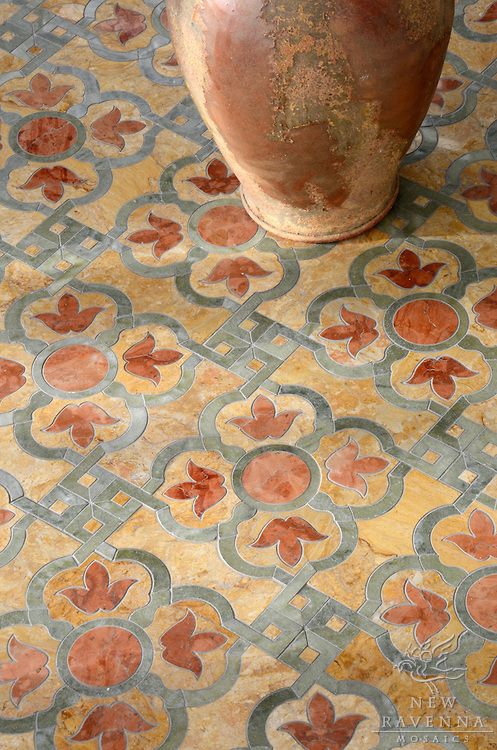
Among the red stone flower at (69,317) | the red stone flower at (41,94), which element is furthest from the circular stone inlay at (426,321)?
the red stone flower at (41,94)

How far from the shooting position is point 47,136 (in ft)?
11.6

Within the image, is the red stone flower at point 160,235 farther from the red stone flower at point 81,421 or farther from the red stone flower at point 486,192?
the red stone flower at point 486,192

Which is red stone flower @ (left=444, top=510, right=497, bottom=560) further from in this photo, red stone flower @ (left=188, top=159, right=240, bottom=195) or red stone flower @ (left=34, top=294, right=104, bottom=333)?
red stone flower @ (left=188, top=159, right=240, bottom=195)

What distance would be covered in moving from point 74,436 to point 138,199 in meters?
0.72

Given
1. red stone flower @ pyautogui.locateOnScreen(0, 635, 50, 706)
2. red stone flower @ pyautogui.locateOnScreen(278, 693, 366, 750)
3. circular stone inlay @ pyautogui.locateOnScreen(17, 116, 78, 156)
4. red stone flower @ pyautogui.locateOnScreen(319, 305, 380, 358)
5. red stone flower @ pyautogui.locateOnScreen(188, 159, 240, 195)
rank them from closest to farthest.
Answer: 1. red stone flower @ pyautogui.locateOnScreen(278, 693, 366, 750)
2. red stone flower @ pyautogui.locateOnScreen(0, 635, 50, 706)
3. red stone flower @ pyautogui.locateOnScreen(319, 305, 380, 358)
4. red stone flower @ pyautogui.locateOnScreen(188, 159, 240, 195)
5. circular stone inlay @ pyautogui.locateOnScreen(17, 116, 78, 156)

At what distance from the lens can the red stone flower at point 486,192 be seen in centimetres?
327

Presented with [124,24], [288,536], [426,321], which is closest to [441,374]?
[426,321]

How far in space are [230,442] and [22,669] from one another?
0.64 metres

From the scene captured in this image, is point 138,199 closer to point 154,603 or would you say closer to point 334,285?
point 334,285

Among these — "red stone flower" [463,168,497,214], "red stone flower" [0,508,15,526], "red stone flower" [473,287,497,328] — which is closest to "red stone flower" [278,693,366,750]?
"red stone flower" [0,508,15,526]

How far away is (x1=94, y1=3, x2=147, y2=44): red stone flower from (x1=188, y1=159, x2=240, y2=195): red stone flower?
1.95 ft

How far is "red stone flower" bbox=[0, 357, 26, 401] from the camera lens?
3004 mm

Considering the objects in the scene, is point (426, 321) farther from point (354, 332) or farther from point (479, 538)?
point (479, 538)

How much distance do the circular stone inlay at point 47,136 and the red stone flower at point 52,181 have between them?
2.7 inches
